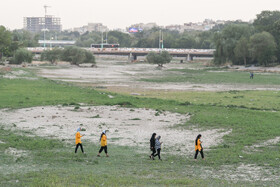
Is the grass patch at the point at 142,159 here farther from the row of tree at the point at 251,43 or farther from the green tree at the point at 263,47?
the row of tree at the point at 251,43

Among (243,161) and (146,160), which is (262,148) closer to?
(243,161)

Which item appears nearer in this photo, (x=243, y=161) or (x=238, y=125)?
(x=243, y=161)

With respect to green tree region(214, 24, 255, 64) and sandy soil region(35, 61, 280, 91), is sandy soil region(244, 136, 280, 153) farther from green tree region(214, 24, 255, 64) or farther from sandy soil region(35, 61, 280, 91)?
green tree region(214, 24, 255, 64)

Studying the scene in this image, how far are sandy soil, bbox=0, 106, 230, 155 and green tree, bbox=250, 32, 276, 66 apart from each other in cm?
8765

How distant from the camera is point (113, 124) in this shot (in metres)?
35.6

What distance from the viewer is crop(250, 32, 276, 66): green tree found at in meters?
123

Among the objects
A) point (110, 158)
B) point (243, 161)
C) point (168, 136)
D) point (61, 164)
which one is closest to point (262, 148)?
point (243, 161)

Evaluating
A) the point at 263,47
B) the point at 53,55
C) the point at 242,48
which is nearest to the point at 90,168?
the point at 263,47

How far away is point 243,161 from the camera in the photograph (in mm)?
23047

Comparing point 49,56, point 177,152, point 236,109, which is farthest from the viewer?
point 49,56

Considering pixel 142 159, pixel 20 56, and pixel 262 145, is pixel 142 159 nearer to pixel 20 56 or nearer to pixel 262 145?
pixel 262 145

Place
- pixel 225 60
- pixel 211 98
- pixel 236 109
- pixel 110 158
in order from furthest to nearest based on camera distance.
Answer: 1. pixel 225 60
2. pixel 211 98
3. pixel 236 109
4. pixel 110 158

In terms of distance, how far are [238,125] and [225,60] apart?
110m

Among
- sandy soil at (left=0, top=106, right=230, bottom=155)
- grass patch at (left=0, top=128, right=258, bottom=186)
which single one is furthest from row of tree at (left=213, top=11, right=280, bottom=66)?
grass patch at (left=0, top=128, right=258, bottom=186)
